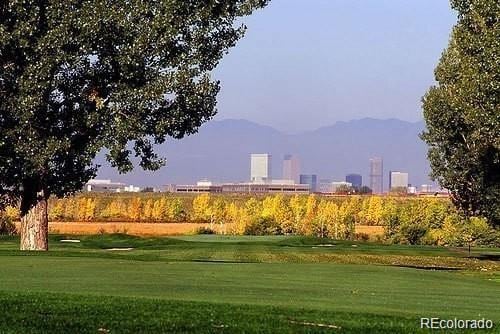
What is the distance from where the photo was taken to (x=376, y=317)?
1410cm

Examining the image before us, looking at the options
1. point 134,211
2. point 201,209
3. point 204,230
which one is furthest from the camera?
point 134,211

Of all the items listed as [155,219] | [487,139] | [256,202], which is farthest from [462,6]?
[155,219]

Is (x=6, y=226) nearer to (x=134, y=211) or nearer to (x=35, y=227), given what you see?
(x=134, y=211)

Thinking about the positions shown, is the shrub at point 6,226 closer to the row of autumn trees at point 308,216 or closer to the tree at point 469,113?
the row of autumn trees at point 308,216

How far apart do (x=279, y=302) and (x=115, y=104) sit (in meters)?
17.3

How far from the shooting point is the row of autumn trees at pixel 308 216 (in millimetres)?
63531

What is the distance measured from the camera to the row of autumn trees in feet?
208

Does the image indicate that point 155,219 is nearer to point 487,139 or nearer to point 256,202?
point 256,202

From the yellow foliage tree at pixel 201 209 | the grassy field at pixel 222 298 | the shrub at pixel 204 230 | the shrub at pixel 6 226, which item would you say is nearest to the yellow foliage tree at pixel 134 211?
the yellow foliage tree at pixel 201 209

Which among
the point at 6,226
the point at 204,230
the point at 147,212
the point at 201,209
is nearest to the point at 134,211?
the point at 147,212

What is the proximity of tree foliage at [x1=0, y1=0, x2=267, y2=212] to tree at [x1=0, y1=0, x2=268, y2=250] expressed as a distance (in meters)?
0.04

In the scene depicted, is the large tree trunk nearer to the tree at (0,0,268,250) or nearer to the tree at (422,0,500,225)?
the tree at (0,0,268,250)

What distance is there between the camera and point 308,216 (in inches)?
2906

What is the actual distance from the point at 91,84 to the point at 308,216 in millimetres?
43563
